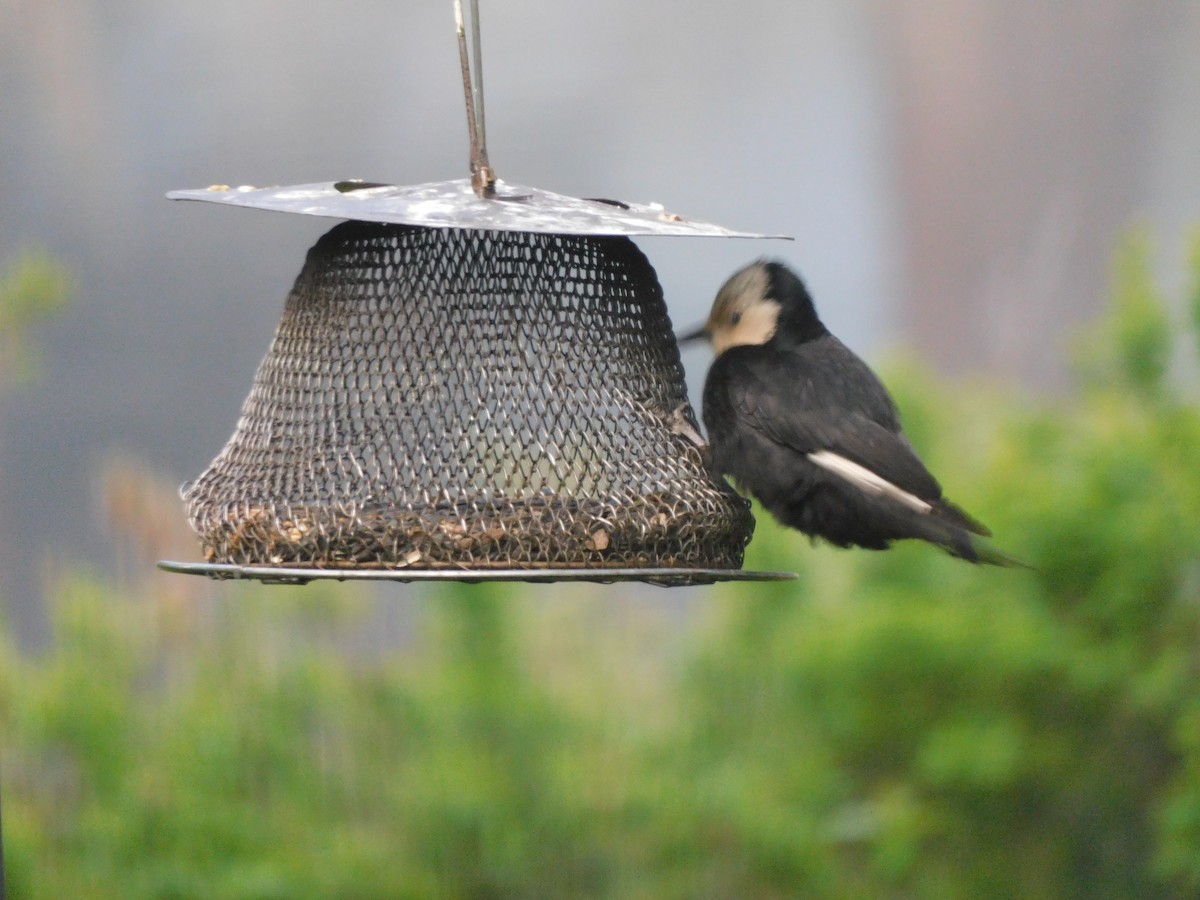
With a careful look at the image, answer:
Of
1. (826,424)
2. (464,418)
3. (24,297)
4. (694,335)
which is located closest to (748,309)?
(694,335)

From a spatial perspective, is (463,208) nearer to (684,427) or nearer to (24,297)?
(684,427)

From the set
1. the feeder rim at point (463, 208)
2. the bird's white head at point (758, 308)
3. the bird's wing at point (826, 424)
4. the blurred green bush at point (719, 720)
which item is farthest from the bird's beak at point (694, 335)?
the blurred green bush at point (719, 720)

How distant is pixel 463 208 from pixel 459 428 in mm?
538

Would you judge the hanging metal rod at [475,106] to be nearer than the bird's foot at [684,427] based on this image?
Yes

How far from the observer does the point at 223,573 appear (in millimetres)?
3230

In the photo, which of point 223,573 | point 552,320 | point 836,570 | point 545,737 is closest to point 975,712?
→ point 836,570

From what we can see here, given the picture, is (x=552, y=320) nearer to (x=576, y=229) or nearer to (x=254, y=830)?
(x=576, y=229)

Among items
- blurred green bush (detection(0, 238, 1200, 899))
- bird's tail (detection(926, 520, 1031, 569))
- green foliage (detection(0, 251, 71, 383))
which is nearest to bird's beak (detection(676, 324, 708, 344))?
bird's tail (detection(926, 520, 1031, 569))

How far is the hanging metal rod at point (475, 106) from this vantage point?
3.15 m

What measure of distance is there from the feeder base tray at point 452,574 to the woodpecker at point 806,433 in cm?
53

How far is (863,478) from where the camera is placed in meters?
3.82

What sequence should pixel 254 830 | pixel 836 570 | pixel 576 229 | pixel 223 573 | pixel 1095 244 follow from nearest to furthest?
pixel 576 229 < pixel 223 573 < pixel 254 830 < pixel 836 570 < pixel 1095 244

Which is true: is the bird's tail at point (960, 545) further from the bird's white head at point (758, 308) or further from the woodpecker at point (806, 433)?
the bird's white head at point (758, 308)

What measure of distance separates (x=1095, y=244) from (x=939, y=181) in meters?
1.04
